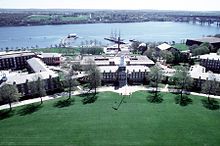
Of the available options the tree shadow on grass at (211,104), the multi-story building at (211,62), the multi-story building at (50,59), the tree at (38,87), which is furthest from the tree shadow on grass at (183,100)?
the multi-story building at (50,59)

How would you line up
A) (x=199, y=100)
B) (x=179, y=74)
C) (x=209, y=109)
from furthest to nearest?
(x=179, y=74), (x=199, y=100), (x=209, y=109)

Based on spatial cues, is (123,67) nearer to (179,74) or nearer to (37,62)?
(179,74)

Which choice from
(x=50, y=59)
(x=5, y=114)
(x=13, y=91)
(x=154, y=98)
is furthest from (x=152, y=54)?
(x=5, y=114)

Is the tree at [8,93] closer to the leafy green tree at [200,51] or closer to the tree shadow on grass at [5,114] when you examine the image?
the tree shadow on grass at [5,114]

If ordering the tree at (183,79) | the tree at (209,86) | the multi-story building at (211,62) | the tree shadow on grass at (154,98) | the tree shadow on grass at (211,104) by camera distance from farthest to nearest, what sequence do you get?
the multi-story building at (211,62) → the tree at (183,79) → the tree at (209,86) → the tree shadow on grass at (154,98) → the tree shadow on grass at (211,104)

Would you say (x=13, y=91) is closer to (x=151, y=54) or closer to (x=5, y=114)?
(x=5, y=114)

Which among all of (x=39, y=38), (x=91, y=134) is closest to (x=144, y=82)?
(x=91, y=134)
